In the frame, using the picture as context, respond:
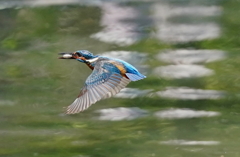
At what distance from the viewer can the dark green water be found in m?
1.65

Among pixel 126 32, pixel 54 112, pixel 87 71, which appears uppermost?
pixel 126 32

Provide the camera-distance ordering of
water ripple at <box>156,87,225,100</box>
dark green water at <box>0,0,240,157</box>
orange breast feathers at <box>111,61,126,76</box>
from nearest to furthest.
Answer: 1. orange breast feathers at <box>111,61,126,76</box>
2. dark green water at <box>0,0,240,157</box>
3. water ripple at <box>156,87,225,100</box>

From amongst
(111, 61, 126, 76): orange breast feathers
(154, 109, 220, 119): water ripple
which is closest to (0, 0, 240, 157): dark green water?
(154, 109, 220, 119): water ripple

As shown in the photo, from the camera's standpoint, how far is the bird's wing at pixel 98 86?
115 centimetres

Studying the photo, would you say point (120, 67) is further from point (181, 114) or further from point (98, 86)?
point (181, 114)

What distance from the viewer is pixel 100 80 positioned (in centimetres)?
121

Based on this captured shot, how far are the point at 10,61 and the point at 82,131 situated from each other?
1.17ft

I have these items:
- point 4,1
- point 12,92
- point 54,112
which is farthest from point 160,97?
point 4,1

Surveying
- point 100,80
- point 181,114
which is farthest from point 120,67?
point 181,114

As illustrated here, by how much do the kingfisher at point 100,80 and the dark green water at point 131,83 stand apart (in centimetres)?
39

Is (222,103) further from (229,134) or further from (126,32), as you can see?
(126,32)

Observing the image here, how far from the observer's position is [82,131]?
1682mm

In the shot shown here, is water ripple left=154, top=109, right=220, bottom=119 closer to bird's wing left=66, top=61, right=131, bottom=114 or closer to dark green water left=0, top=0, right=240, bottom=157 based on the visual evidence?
dark green water left=0, top=0, right=240, bottom=157

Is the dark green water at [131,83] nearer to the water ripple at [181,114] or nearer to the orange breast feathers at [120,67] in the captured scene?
the water ripple at [181,114]
